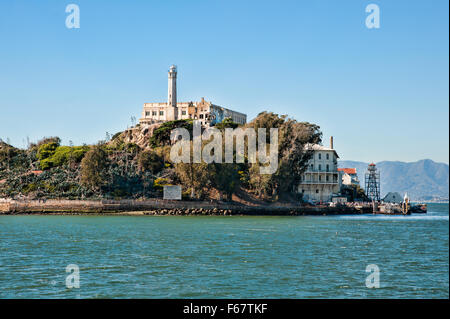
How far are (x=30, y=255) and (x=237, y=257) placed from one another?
41.3 feet

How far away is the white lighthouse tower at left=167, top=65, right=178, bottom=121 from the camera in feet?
418

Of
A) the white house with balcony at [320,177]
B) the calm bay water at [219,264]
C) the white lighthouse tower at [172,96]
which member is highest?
the white lighthouse tower at [172,96]

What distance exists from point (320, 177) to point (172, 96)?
45.6 m

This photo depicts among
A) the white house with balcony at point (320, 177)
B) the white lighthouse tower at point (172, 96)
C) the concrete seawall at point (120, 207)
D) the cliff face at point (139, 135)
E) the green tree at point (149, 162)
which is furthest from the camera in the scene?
the white lighthouse tower at point (172, 96)

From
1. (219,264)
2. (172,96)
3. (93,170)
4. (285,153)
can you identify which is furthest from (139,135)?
(219,264)

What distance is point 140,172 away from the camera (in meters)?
91.4

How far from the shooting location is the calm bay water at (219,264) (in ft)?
71.1

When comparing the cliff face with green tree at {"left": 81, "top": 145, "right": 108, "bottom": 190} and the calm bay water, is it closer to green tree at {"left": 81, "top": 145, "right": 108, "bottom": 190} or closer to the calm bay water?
green tree at {"left": 81, "top": 145, "right": 108, "bottom": 190}

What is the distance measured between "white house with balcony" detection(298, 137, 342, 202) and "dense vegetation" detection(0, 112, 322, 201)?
8.35 m

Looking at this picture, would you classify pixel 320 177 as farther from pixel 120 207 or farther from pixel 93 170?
pixel 93 170

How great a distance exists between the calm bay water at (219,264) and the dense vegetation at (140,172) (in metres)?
36.5

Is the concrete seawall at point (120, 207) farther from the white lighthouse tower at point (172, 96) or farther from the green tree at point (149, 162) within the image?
the white lighthouse tower at point (172, 96)

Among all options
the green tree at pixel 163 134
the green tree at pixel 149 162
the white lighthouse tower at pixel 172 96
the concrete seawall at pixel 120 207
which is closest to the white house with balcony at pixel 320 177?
the concrete seawall at pixel 120 207
